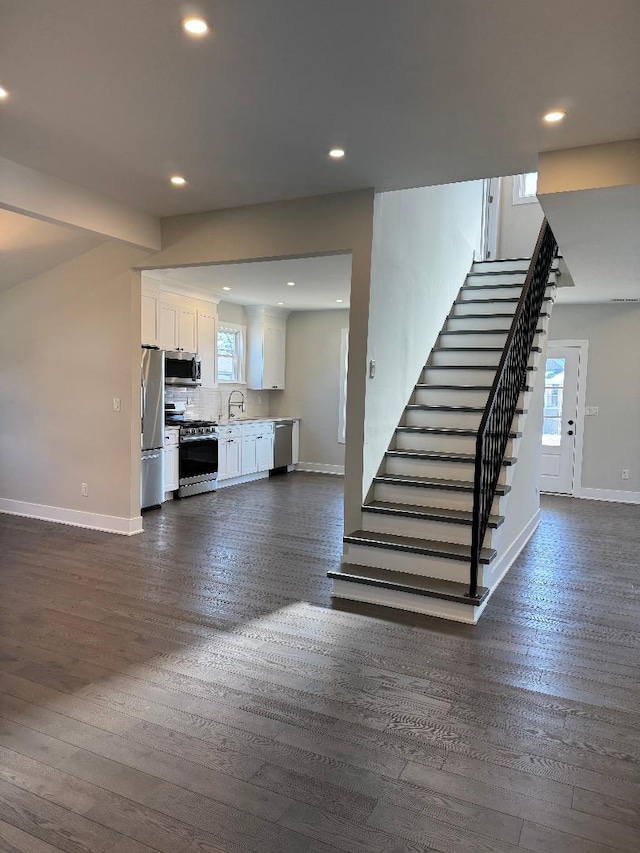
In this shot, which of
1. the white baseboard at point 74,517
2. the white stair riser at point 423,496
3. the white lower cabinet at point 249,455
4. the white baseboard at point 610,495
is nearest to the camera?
the white stair riser at point 423,496

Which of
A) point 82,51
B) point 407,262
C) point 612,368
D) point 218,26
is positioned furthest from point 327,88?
point 612,368

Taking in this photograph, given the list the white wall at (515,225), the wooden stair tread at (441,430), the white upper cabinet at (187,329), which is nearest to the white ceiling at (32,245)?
the white upper cabinet at (187,329)

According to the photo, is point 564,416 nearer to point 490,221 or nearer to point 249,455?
point 490,221

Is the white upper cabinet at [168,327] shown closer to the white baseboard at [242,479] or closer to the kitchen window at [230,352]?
the kitchen window at [230,352]

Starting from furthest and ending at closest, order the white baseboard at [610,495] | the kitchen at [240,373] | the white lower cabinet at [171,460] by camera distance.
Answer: the white baseboard at [610,495] < the white lower cabinet at [171,460] < the kitchen at [240,373]

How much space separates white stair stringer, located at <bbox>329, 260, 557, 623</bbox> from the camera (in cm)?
362

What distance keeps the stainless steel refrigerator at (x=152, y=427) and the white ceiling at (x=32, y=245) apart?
1.26 meters

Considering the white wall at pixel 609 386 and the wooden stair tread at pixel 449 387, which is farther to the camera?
the white wall at pixel 609 386

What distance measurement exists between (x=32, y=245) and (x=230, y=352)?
3.83 metres

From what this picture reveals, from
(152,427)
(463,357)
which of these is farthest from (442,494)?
(152,427)

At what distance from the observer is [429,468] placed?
4.58 metres

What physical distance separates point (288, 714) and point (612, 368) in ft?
21.6

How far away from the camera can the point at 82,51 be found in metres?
2.40

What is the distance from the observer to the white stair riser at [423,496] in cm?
419
